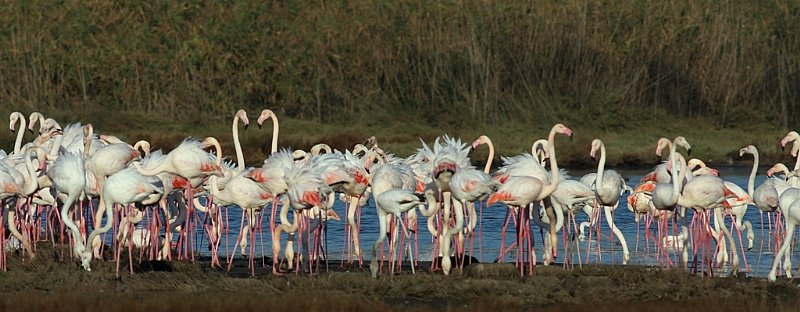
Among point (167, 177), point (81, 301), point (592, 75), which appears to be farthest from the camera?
point (592, 75)

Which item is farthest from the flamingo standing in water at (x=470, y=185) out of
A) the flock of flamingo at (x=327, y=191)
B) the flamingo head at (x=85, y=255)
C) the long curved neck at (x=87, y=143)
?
the long curved neck at (x=87, y=143)

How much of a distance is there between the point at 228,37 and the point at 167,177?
1480 centimetres

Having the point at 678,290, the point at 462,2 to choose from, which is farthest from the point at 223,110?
the point at 678,290

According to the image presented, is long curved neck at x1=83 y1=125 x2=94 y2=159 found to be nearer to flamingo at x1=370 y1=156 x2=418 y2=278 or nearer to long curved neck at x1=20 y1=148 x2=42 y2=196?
long curved neck at x1=20 y1=148 x2=42 y2=196

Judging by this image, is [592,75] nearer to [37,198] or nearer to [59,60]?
[59,60]

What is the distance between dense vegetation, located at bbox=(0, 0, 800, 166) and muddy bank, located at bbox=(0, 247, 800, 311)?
14306 mm

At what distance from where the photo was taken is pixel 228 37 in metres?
26.3

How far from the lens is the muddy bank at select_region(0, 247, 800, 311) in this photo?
29.8ft

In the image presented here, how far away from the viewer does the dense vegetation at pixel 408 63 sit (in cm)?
2567

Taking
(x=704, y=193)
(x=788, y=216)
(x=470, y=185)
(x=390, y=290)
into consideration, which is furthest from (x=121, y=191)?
(x=788, y=216)

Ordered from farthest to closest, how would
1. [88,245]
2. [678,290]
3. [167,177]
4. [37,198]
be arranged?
1. [37,198]
2. [167,177]
3. [88,245]
4. [678,290]

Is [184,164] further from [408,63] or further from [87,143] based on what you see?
[408,63]

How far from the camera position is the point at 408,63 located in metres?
26.6

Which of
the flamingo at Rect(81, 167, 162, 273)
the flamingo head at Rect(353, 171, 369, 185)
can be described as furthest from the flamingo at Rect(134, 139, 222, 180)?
the flamingo head at Rect(353, 171, 369, 185)
